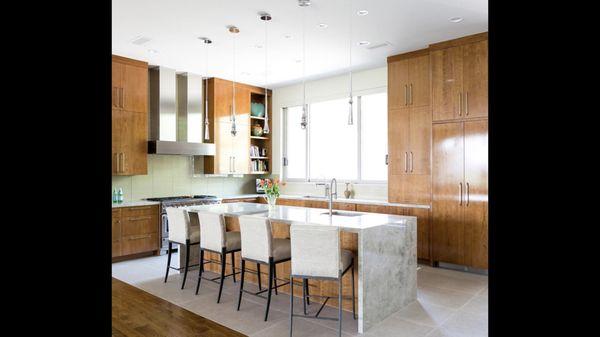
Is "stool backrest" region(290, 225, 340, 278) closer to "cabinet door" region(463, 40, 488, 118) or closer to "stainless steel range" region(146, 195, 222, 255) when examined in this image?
"cabinet door" region(463, 40, 488, 118)

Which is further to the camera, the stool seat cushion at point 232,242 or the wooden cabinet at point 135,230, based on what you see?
the wooden cabinet at point 135,230

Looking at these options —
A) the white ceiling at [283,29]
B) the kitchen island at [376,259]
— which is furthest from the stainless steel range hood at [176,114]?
the kitchen island at [376,259]

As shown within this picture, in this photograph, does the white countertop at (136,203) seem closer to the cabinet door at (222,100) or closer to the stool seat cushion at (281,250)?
the cabinet door at (222,100)

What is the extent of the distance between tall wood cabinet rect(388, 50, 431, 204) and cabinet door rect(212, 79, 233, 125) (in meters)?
2.94

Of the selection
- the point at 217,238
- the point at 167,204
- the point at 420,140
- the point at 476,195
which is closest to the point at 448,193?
the point at 476,195

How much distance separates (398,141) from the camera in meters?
5.51

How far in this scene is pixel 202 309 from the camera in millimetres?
3502

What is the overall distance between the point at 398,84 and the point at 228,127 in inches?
124

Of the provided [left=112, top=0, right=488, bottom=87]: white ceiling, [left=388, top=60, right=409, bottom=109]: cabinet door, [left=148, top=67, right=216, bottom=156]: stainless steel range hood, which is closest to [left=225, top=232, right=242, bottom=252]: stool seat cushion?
[left=112, top=0, right=488, bottom=87]: white ceiling

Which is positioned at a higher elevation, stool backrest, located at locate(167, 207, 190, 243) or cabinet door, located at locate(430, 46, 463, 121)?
cabinet door, located at locate(430, 46, 463, 121)

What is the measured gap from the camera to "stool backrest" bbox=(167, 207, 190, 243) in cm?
422

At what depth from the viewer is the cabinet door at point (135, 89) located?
5.62 m

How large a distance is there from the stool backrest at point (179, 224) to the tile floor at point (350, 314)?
525mm
